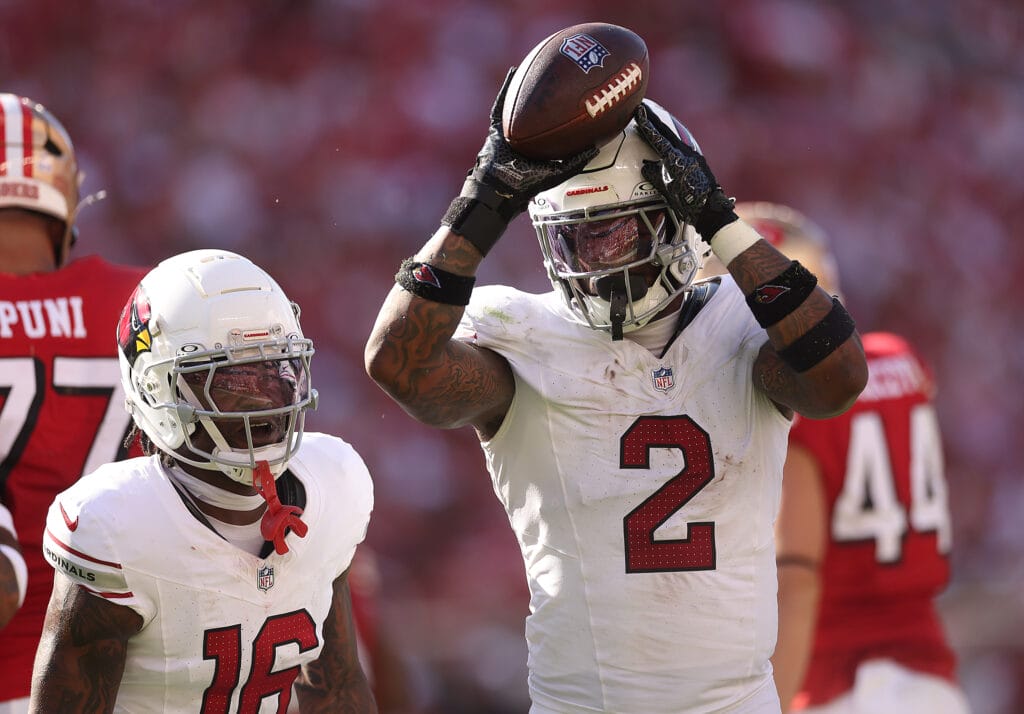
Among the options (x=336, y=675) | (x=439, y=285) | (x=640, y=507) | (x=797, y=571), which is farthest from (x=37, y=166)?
(x=797, y=571)

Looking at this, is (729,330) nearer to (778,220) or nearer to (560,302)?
(560,302)

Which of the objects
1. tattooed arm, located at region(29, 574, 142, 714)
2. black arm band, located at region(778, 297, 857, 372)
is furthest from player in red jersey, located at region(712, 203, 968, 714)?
tattooed arm, located at region(29, 574, 142, 714)

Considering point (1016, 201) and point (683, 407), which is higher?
point (683, 407)

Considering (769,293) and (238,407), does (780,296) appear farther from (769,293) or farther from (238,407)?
(238,407)

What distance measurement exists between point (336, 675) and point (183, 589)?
38 centimetres

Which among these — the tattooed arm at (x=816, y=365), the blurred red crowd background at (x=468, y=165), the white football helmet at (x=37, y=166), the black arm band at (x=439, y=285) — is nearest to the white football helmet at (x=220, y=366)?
the black arm band at (x=439, y=285)

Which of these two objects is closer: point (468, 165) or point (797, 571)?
point (797, 571)

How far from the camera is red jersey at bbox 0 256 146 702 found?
2.92m

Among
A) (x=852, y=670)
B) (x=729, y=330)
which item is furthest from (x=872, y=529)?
(x=729, y=330)

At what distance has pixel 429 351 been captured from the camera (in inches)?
91.7

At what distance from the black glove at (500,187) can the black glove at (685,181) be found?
0.11 metres

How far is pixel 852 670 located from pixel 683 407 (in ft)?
5.45

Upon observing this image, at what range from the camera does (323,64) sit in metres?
6.75

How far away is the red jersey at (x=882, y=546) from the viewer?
3758 mm
